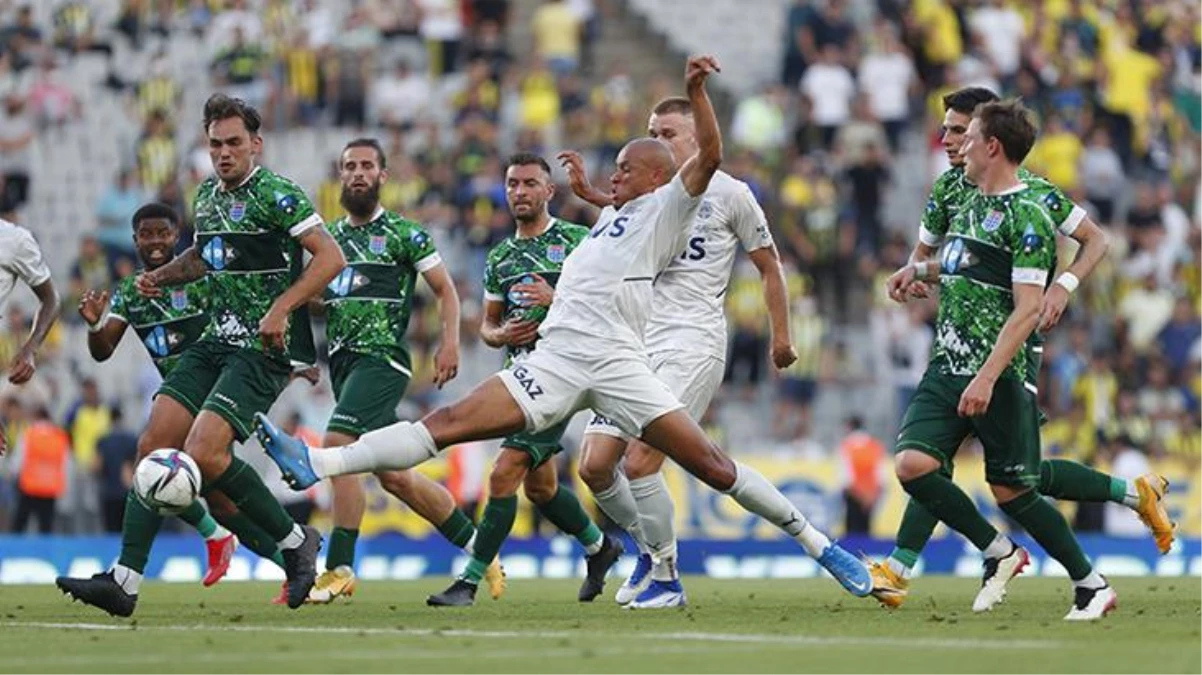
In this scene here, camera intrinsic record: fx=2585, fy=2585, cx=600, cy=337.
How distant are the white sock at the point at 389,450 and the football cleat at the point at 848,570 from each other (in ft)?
7.58

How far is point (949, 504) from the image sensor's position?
1388 centimetres

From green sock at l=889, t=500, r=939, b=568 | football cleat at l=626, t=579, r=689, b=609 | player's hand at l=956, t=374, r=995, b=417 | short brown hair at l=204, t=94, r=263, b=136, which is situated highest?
short brown hair at l=204, t=94, r=263, b=136

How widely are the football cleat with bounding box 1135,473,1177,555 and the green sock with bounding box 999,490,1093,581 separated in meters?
1.31

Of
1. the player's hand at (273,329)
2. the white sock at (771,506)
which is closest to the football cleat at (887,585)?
the white sock at (771,506)

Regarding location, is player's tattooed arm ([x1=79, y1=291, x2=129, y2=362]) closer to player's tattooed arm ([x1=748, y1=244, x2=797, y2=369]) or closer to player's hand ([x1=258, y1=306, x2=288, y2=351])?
player's hand ([x1=258, y1=306, x2=288, y2=351])

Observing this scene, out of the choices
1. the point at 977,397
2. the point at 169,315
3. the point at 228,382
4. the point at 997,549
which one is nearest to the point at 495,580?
the point at 169,315

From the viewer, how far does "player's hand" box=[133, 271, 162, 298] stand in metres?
14.6

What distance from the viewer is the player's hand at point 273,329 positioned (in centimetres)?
1339

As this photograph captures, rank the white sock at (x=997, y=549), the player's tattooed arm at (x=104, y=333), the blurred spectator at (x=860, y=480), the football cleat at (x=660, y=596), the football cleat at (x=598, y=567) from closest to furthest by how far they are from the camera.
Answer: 1. the white sock at (x=997, y=549)
2. the football cleat at (x=660, y=596)
3. the player's tattooed arm at (x=104, y=333)
4. the football cleat at (x=598, y=567)
5. the blurred spectator at (x=860, y=480)

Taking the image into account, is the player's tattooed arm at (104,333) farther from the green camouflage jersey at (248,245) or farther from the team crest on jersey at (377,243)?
the team crest on jersey at (377,243)

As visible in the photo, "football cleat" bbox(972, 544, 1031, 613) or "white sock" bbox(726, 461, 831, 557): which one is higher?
"white sock" bbox(726, 461, 831, 557)

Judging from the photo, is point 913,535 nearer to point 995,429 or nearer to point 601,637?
point 995,429

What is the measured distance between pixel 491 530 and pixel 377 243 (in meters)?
1.91

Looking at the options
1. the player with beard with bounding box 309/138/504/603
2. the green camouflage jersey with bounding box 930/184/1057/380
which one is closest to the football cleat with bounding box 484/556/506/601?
the player with beard with bounding box 309/138/504/603
